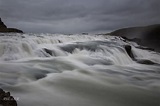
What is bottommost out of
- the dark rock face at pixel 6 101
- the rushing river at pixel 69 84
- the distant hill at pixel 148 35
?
the dark rock face at pixel 6 101

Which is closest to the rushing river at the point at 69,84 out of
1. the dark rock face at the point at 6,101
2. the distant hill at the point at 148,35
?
the dark rock face at the point at 6,101

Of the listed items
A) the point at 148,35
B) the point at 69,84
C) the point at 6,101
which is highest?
the point at 148,35

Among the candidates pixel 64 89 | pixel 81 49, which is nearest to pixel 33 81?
pixel 64 89

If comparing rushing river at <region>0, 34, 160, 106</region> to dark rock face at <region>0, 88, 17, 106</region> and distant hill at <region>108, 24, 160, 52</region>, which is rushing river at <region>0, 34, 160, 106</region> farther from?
distant hill at <region>108, 24, 160, 52</region>

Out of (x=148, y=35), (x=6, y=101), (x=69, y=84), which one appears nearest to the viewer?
(x=6, y=101)

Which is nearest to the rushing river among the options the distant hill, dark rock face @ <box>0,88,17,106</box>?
dark rock face @ <box>0,88,17,106</box>

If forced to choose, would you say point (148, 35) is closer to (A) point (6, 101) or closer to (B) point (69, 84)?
(B) point (69, 84)

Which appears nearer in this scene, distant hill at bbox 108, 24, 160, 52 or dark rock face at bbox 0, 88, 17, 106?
dark rock face at bbox 0, 88, 17, 106

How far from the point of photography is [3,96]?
2.96 m

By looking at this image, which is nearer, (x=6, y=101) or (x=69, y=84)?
(x=6, y=101)

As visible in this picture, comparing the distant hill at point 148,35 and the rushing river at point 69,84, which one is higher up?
the distant hill at point 148,35

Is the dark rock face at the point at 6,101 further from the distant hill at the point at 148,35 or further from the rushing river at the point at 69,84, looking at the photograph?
the distant hill at the point at 148,35

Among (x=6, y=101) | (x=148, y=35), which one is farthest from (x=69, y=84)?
(x=148, y=35)

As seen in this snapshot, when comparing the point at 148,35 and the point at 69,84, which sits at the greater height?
the point at 148,35
